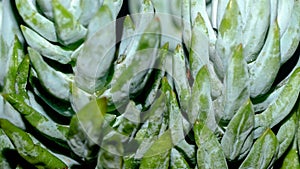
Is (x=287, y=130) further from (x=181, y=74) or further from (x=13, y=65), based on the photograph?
(x=13, y=65)

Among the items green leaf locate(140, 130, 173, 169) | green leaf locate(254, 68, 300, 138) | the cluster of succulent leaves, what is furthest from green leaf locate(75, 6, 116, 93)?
green leaf locate(254, 68, 300, 138)

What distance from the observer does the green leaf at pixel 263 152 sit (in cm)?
74

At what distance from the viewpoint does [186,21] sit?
0.76 metres

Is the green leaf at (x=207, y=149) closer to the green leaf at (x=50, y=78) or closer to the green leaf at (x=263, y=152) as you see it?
the green leaf at (x=263, y=152)

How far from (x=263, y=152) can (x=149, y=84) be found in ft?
0.56

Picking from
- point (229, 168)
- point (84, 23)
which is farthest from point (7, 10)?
point (229, 168)

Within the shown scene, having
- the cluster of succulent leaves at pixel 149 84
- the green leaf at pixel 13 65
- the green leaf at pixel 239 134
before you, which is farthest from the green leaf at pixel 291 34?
the green leaf at pixel 13 65

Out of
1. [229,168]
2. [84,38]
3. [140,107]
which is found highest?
[84,38]

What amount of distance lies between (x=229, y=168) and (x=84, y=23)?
0.28 meters

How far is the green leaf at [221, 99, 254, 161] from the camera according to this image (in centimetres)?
71

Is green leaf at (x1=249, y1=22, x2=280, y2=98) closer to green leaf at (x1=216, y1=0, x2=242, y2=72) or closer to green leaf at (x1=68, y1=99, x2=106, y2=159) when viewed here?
green leaf at (x1=216, y1=0, x2=242, y2=72)

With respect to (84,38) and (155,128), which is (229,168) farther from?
(84,38)

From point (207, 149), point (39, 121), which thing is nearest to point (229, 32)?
point (207, 149)

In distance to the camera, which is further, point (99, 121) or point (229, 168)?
point (229, 168)
